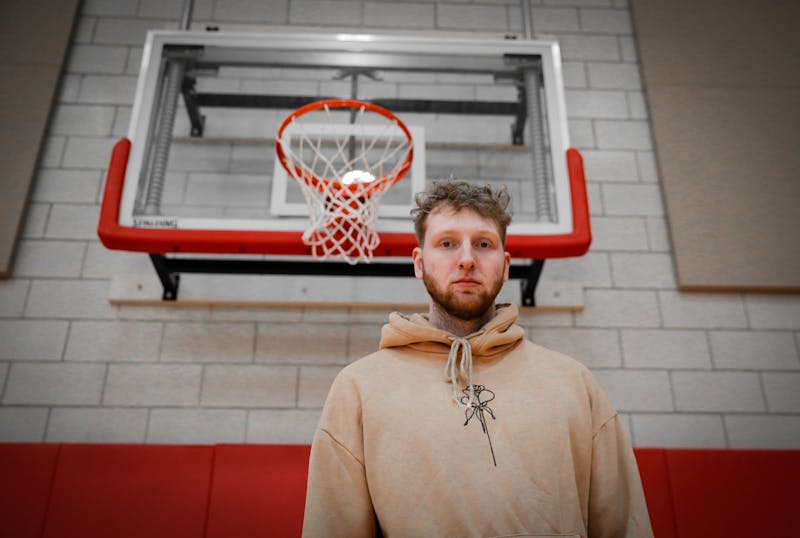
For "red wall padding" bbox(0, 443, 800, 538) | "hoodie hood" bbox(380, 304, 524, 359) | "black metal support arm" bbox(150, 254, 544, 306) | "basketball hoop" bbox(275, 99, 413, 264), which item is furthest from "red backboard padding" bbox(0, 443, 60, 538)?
"hoodie hood" bbox(380, 304, 524, 359)

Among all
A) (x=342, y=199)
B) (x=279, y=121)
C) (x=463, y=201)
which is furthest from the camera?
(x=279, y=121)

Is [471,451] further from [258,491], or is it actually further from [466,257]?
[258,491]

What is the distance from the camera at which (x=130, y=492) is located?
2.07 m

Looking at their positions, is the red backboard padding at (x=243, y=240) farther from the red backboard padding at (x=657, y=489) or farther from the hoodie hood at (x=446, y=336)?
the red backboard padding at (x=657, y=489)

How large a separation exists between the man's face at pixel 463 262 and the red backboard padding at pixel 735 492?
1393 mm

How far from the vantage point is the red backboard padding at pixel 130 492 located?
2.02m

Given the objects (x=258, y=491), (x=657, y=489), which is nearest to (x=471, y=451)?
(x=258, y=491)

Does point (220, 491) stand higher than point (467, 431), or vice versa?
point (467, 431)

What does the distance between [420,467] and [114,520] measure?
4.95 ft

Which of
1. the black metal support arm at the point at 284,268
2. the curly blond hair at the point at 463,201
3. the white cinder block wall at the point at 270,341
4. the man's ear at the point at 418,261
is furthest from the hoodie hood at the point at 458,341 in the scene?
the white cinder block wall at the point at 270,341

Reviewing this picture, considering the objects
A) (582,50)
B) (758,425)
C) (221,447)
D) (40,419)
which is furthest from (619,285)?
(40,419)

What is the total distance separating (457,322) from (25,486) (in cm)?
191

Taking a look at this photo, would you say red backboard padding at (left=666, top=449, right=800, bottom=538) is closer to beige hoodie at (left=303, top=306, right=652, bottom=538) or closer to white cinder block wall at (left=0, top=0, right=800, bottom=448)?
white cinder block wall at (left=0, top=0, right=800, bottom=448)

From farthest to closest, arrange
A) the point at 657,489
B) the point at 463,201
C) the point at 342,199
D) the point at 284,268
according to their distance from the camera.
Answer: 1. the point at 284,268
2. the point at 657,489
3. the point at 342,199
4. the point at 463,201
